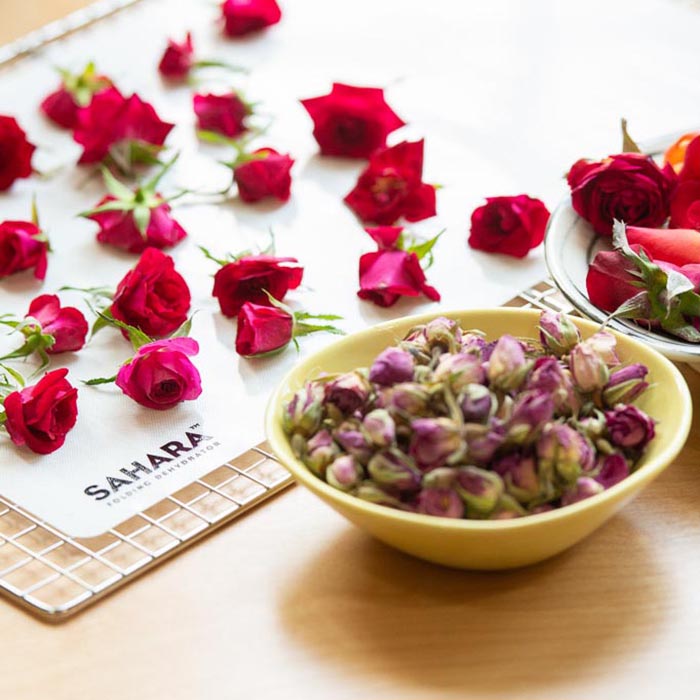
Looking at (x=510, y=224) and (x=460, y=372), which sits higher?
(x=460, y=372)

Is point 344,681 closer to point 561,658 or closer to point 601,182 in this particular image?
point 561,658

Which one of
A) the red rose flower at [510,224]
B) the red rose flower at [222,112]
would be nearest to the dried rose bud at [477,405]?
the red rose flower at [510,224]

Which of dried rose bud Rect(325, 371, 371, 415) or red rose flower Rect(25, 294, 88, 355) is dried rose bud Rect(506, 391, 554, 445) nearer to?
dried rose bud Rect(325, 371, 371, 415)

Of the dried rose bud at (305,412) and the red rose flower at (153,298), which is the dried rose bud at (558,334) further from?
the red rose flower at (153,298)

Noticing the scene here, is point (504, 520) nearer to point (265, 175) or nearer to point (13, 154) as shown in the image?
point (265, 175)

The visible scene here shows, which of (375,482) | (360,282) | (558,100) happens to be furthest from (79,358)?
(558,100)

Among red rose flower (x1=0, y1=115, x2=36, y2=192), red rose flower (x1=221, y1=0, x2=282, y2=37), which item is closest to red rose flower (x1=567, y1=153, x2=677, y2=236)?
red rose flower (x1=0, y1=115, x2=36, y2=192)

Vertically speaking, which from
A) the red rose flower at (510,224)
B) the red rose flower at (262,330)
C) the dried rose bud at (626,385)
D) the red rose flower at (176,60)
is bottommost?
the red rose flower at (510,224)

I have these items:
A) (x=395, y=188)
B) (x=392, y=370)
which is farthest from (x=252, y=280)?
(x=392, y=370)

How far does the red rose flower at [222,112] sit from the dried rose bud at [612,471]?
592 mm

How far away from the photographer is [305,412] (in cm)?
55

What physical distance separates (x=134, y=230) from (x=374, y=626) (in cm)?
43

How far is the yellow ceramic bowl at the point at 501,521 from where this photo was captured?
0.50 m

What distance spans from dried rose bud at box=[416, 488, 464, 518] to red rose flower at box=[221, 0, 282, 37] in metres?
0.80
